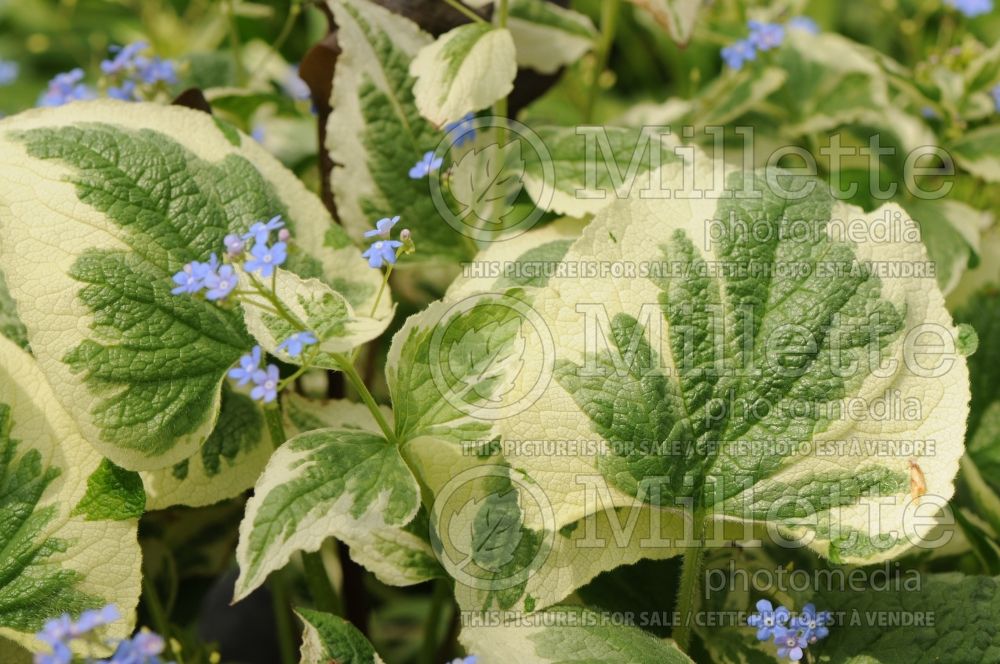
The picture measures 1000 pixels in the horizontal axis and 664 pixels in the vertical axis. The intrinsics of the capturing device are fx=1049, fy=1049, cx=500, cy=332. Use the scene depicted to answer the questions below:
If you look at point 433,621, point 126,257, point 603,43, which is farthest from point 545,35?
point 433,621

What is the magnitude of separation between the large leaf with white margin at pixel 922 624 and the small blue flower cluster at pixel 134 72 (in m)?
0.86

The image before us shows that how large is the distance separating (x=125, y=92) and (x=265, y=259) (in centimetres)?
52

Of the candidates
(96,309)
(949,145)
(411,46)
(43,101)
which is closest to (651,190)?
(411,46)

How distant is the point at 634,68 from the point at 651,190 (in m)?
1.36

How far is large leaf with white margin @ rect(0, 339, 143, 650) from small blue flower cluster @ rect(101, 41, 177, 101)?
38cm

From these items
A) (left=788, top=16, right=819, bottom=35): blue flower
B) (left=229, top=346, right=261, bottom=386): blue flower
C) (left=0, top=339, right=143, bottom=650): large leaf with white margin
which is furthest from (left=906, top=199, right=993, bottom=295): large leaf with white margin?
(left=0, top=339, right=143, bottom=650): large leaf with white margin

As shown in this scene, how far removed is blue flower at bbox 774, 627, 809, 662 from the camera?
0.77 meters

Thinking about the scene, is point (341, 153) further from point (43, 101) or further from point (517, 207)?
point (43, 101)

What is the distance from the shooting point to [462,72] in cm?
97

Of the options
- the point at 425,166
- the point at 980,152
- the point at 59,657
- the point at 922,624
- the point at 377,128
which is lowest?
the point at 59,657

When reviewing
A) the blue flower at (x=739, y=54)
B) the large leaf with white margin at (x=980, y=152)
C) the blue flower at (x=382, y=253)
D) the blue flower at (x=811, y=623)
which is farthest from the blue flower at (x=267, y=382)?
the large leaf with white margin at (x=980, y=152)

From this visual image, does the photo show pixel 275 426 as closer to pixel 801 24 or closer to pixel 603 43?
pixel 603 43

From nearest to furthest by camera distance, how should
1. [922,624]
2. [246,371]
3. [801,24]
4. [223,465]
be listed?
[246,371] < [922,624] < [223,465] < [801,24]

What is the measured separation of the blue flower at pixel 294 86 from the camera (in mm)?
1359
